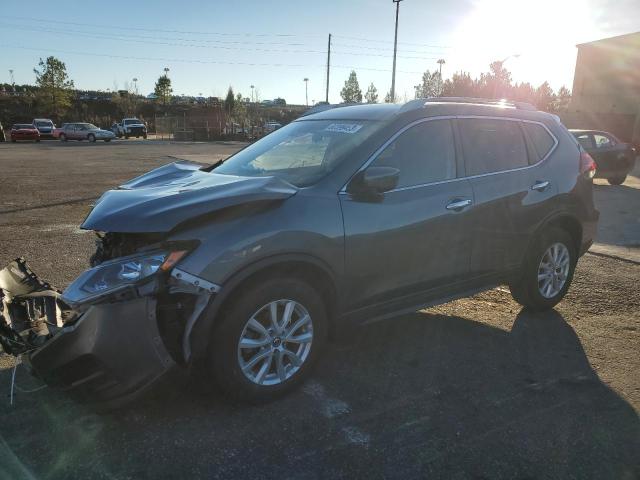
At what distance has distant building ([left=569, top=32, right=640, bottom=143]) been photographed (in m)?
39.7

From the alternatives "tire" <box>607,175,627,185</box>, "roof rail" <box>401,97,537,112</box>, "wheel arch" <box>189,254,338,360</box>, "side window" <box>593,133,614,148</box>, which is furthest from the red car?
"wheel arch" <box>189,254,338,360</box>

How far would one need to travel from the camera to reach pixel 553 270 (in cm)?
477

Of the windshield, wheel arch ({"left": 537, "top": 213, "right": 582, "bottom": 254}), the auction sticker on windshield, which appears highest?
the auction sticker on windshield

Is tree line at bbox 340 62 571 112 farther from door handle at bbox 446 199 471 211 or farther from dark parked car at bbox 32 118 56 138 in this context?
door handle at bbox 446 199 471 211

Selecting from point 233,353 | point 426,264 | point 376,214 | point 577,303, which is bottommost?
point 577,303

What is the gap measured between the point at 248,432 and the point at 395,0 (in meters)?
43.7

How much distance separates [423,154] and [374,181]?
0.73 m

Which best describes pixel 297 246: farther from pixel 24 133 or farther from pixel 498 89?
pixel 498 89

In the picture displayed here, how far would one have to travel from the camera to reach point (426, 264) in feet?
12.2

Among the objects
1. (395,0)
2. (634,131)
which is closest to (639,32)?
(634,131)

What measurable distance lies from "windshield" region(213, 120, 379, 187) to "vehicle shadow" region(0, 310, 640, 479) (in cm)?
140

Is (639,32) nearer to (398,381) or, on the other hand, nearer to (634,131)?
(634,131)

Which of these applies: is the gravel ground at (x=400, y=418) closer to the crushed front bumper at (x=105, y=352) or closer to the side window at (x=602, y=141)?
the crushed front bumper at (x=105, y=352)

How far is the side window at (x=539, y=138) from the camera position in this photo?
180 inches
